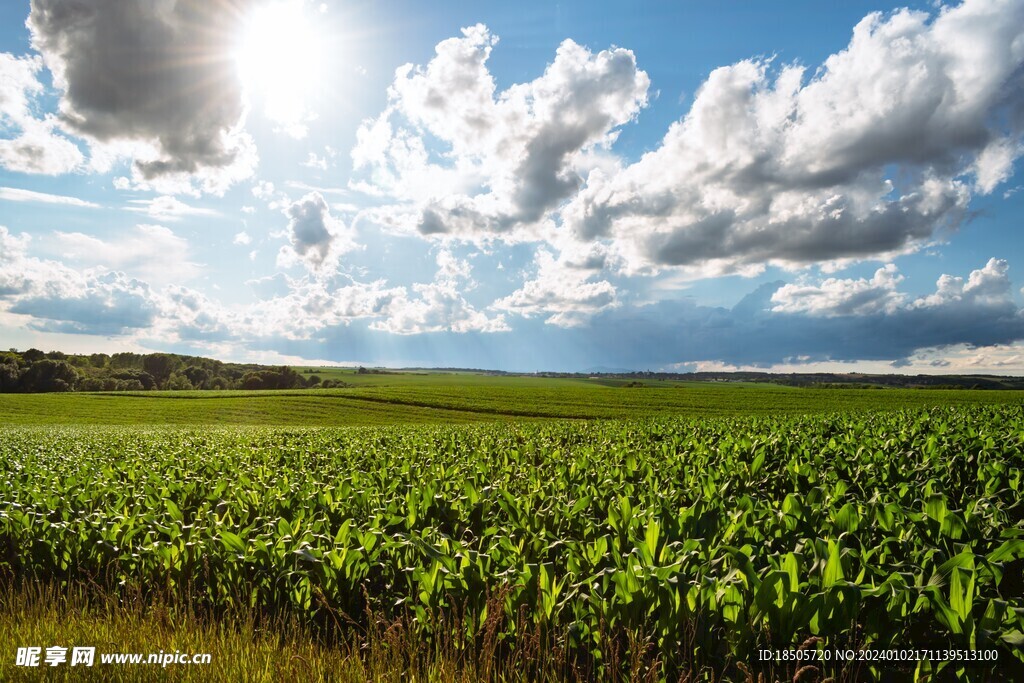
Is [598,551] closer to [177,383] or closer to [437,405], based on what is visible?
[437,405]

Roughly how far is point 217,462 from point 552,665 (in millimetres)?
14286

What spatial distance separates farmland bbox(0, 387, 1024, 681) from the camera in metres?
4.23

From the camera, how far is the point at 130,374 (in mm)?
137750

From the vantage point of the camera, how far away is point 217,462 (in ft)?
51.1

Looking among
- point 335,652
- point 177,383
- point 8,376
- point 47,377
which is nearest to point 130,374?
point 177,383

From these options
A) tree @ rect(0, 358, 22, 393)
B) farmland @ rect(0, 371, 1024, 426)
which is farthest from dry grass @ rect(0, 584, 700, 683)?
tree @ rect(0, 358, 22, 393)

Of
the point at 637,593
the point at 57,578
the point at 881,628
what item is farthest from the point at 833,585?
the point at 57,578

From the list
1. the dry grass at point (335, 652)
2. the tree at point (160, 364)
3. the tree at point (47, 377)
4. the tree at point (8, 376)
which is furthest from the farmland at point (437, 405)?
the tree at point (160, 364)

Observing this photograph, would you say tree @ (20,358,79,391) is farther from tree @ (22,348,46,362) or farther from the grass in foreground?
the grass in foreground

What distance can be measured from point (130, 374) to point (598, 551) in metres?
165

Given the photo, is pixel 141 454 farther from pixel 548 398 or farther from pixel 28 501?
pixel 548 398

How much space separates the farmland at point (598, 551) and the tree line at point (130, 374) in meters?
125

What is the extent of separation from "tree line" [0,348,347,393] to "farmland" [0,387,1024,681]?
411ft

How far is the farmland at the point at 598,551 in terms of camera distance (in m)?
4.23
